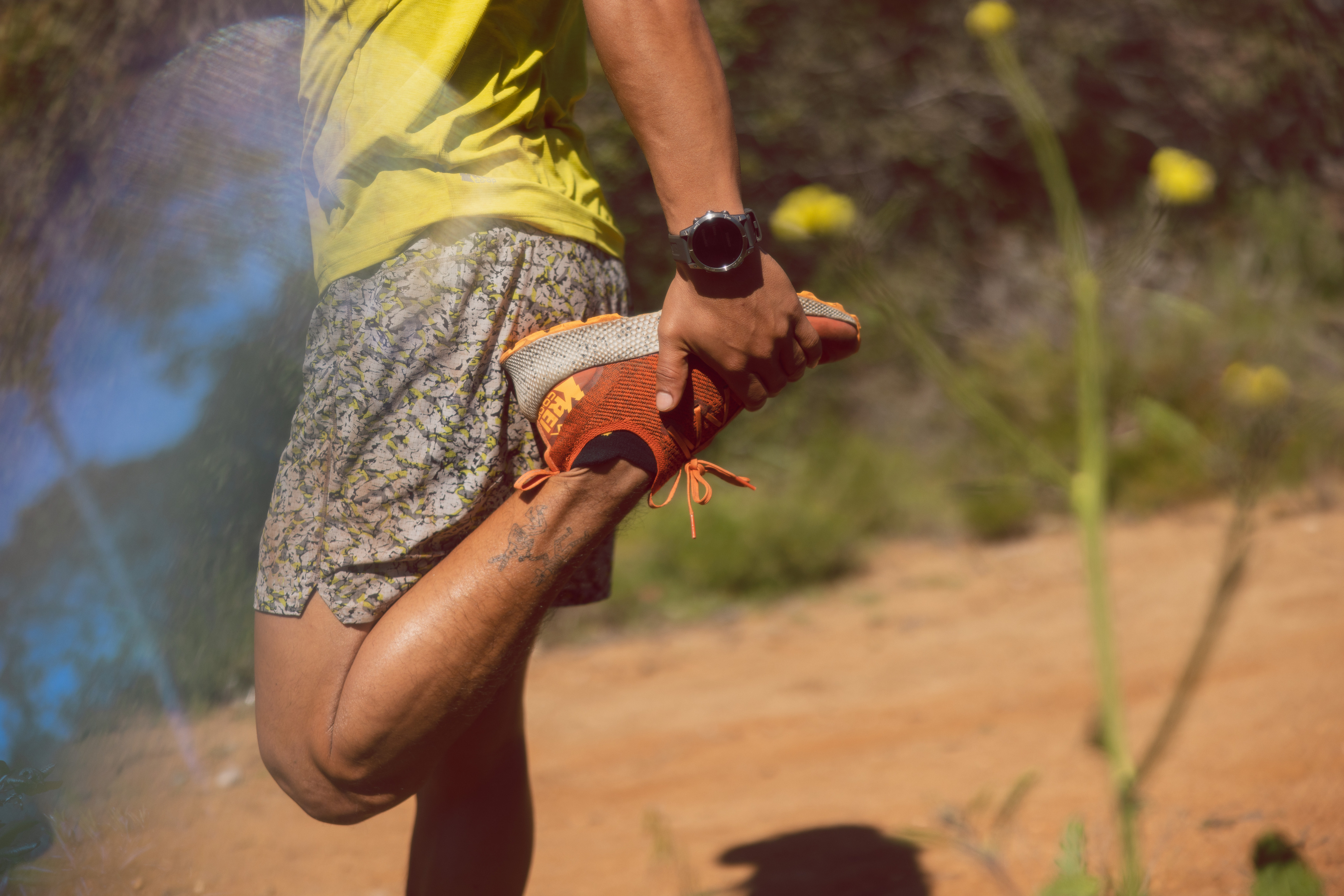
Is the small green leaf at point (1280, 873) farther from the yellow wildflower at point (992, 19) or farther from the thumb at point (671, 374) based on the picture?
the yellow wildflower at point (992, 19)

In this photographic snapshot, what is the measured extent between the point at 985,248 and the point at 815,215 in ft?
15.3

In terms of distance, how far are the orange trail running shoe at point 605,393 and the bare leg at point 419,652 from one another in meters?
0.04

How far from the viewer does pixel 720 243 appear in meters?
1.10

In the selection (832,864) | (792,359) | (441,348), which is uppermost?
(441,348)

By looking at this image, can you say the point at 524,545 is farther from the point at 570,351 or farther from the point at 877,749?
the point at 877,749

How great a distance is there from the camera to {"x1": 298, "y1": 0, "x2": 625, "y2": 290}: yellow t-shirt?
→ 3.76 feet

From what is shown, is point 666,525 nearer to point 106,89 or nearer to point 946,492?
point 946,492

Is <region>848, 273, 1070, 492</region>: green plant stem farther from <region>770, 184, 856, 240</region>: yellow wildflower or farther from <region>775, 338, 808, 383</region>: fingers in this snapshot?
<region>775, 338, 808, 383</region>: fingers

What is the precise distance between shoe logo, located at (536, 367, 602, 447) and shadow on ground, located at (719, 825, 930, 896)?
1317mm

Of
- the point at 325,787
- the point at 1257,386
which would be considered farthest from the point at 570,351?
the point at 1257,386

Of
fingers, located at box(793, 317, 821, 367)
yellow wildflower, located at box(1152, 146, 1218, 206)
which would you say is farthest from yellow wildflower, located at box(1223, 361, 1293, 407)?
fingers, located at box(793, 317, 821, 367)

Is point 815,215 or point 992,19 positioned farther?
point 815,215

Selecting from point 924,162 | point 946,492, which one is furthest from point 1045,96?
point 946,492

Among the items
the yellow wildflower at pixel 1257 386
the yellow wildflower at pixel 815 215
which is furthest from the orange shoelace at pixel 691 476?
the yellow wildflower at pixel 1257 386
